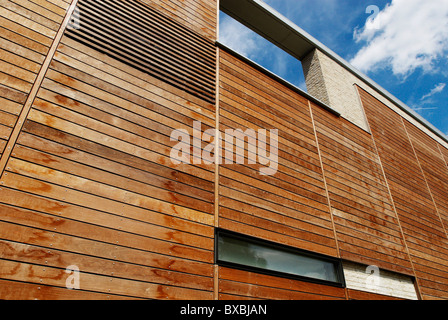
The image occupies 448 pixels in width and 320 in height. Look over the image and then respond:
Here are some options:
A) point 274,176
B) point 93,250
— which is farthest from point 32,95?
point 274,176

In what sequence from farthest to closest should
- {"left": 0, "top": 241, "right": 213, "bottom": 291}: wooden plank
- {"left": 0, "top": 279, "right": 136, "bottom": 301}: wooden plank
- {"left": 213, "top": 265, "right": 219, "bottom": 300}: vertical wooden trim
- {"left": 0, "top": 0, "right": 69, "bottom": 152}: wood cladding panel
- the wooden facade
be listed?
1. {"left": 213, "top": 265, "right": 219, "bottom": 300}: vertical wooden trim
2. {"left": 0, "top": 0, "right": 69, "bottom": 152}: wood cladding panel
3. the wooden facade
4. {"left": 0, "top": 241, "right": 213, "bottom": 291}: wooden plank
5. {"left": 0, "top": 279, "right": 136, "bottom": 301}: wooden plank

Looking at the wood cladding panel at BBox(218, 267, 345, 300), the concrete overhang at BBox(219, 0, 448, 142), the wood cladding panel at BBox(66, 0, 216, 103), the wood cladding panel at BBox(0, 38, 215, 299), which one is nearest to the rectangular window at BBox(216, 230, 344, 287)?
the wood cladding panel at BBox(218, 267, 345, 300)

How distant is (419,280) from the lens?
219 inches

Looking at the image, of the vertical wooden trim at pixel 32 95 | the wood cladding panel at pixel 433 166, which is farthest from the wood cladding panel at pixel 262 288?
the wood cladding panel at pixel 433 166

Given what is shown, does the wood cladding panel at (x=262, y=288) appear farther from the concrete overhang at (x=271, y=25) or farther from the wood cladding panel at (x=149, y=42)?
the concrete overhang at (x=271, y=25)

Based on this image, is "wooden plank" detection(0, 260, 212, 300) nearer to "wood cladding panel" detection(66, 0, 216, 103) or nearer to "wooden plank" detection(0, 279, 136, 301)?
"wooden plank" detection(0, 279, 136, 301)

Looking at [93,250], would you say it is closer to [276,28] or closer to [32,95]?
[32,95]

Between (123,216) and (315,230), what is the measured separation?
10.1ft

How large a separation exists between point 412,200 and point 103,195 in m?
7.31

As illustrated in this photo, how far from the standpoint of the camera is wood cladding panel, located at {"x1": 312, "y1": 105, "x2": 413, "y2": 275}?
16.4 ft

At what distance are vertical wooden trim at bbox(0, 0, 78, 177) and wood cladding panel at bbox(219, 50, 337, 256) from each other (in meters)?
2.39

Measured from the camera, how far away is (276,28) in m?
7.88

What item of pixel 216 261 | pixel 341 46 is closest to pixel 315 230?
pixel 216 261
